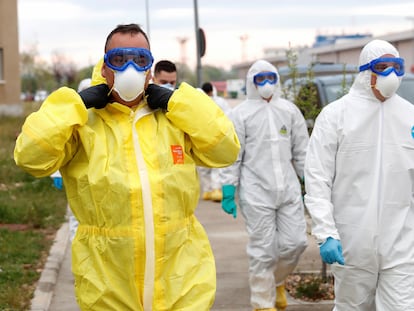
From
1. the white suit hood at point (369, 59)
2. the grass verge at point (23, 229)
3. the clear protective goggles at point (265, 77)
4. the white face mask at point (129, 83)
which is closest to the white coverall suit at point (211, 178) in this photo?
the grass verge at point (23, 229)

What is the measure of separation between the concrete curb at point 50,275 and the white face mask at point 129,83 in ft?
10.8

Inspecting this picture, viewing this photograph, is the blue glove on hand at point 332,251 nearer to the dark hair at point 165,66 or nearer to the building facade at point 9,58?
the dark hair at point 165,66

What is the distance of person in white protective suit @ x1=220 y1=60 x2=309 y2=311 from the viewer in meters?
6.27

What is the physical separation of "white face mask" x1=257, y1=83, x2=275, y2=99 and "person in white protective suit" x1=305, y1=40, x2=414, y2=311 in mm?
1922

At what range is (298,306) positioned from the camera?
6.54m

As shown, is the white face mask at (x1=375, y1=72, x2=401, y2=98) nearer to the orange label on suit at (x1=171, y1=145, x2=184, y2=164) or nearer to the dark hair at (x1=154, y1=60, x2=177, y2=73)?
the orange label on suit at (x1=171, y1=145, x2=184, y2=164)

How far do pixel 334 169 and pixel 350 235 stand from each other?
0.37 meters

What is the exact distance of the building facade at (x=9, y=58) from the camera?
33.4m

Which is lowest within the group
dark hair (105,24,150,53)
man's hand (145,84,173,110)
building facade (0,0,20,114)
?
man's hand (145,84,173,110)

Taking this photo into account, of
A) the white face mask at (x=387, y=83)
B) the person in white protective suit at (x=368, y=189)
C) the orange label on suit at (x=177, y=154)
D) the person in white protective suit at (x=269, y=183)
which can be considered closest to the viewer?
the orange label on suit at (x=177, y=154)

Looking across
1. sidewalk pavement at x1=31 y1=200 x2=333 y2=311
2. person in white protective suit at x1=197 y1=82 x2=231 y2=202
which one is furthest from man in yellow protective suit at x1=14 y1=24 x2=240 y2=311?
person in white protective suit at x1=197 y1=82 x2=231 y2=202

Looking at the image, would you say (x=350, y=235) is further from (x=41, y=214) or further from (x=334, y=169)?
(x=41, y=214)

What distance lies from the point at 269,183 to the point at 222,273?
168 cm

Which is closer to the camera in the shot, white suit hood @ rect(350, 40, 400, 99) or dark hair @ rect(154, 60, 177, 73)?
white suit hood @ rect(350, 40, 400, 99)
